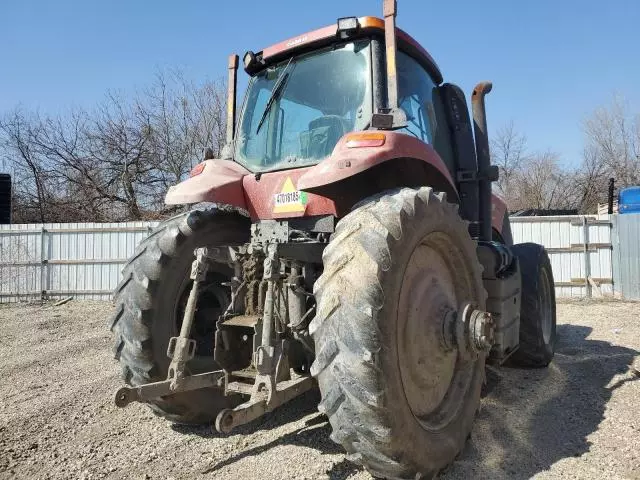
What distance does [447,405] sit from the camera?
3082mm

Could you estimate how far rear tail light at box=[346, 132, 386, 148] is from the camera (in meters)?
2.85

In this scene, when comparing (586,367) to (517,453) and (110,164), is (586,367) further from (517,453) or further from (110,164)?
(110,164)

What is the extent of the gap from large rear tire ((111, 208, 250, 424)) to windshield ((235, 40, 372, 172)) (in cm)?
64

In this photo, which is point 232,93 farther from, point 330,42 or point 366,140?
point 366,140

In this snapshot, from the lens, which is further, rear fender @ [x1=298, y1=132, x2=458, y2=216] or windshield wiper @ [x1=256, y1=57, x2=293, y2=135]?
windshield wiper @ [x1=256, y1=57, x2=293, y2=135]

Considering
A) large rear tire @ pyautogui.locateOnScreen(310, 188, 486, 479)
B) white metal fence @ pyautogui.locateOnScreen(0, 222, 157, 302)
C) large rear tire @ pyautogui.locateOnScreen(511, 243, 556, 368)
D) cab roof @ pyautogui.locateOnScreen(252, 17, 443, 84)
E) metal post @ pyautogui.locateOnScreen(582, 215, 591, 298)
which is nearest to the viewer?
large rear tire @ pyautogui.locateOnScreen(310, 188, 486, 479)

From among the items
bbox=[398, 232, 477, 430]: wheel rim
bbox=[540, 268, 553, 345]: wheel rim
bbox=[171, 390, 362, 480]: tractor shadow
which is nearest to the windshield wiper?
bbox=[398, 232, 477, 430]: wheel rim

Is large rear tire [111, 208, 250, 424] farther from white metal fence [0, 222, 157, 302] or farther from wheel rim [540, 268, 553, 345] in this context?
white metal fence [0, 222, 157, 302]

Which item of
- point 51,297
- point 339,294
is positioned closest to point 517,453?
point 339,294

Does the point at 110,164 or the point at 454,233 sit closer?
the point at 454,233

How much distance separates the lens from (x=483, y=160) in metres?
4.72

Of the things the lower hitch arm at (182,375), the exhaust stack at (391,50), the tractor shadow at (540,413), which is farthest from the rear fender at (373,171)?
the tractor shadow at (540,413)

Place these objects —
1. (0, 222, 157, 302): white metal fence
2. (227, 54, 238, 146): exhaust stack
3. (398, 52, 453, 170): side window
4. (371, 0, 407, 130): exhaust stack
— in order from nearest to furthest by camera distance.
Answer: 1. (371, 0, 407, 130): exhaust stack
2. (398, 52, 453, 170): side window
3. (227, 54, 238, 146): exhaust stack
4. (0, 222, 157, 302): white metal fence

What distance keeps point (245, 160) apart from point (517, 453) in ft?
8.83
